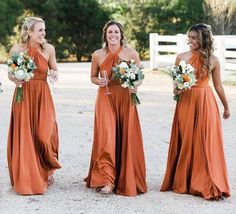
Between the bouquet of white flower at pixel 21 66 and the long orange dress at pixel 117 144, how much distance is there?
2.63ft

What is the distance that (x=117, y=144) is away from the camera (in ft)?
22.1

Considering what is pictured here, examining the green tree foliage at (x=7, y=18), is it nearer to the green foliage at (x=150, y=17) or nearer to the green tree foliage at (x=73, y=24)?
the green tree foliage at (x=73, y=24)

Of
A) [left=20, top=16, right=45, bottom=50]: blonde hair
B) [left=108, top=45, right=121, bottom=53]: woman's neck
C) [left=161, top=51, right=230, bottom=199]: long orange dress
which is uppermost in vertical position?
[left=20, top=16, right=45, bottom=50]: blonde hair

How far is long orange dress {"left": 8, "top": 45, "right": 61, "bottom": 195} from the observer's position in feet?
21.8

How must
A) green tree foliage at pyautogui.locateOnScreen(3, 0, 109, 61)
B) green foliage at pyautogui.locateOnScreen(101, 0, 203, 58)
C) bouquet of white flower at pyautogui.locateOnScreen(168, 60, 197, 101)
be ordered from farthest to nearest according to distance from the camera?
green foliage at pyautogui.locateOnScreen(101, 0, 203, 58) → green tree foliage at pyautogui.locateOnScreen(3, 0, 109, 61) → bouquet of white flower at pyautogui.locateOnScreen(168, 60, 197, 101)

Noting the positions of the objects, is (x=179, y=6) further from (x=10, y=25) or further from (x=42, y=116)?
(x=42, y=116)

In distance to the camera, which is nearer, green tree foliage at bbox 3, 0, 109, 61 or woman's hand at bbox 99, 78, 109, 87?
woman's hand at bbox 99, 78, 109, 87

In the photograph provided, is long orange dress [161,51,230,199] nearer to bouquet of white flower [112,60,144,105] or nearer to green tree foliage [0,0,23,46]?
bouquet of white flower [112,60,144,105]

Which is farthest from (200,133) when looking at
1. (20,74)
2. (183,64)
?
(20,74)

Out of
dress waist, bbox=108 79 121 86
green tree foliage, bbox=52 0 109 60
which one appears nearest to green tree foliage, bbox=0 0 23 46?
green tree foliage, bbox=52 0 109 60

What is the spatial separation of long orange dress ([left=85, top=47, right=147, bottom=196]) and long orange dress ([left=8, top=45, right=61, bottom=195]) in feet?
1.85

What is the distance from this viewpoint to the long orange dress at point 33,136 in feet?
21.8

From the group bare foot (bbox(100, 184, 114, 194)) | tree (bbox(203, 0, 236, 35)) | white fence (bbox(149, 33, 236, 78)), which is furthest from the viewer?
tree (bbox(203, 0, 236, 35))

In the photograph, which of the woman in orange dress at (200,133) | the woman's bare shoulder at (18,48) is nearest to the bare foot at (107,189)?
the woman in orange dress at (200,133)
